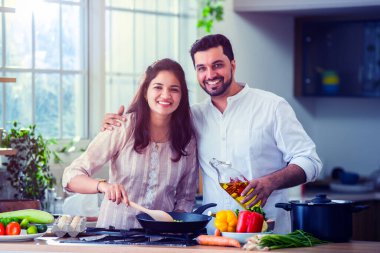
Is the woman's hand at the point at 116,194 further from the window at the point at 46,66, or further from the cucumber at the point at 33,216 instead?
the window at the point at 46,66

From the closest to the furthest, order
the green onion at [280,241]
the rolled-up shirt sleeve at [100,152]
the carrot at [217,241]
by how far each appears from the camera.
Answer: the green onion at [280,241] < the carrot at [217,241] < the rolled-up shirt sleeve at [100,152]

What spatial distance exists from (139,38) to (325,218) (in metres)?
3.04

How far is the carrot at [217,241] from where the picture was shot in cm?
361

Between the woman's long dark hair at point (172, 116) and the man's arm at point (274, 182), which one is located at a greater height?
the woman's long dark hair at point (172, 116)

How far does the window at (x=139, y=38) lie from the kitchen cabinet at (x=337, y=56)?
3.87 ft

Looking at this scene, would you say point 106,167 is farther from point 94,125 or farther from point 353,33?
point 353,33

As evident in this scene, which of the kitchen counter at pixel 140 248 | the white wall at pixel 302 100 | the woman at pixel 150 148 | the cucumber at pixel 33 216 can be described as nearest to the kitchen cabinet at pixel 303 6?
the white wall at pixel 302 100

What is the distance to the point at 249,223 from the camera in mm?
3713

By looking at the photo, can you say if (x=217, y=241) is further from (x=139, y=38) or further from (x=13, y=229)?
(x=139, y=38)

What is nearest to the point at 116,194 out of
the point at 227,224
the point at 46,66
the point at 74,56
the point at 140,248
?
the point at 140,248

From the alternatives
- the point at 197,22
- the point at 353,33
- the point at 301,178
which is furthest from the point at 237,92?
the point at 353,33

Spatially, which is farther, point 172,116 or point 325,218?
point 172,116

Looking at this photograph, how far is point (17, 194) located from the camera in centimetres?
510

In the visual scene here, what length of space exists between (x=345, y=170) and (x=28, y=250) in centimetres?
460
